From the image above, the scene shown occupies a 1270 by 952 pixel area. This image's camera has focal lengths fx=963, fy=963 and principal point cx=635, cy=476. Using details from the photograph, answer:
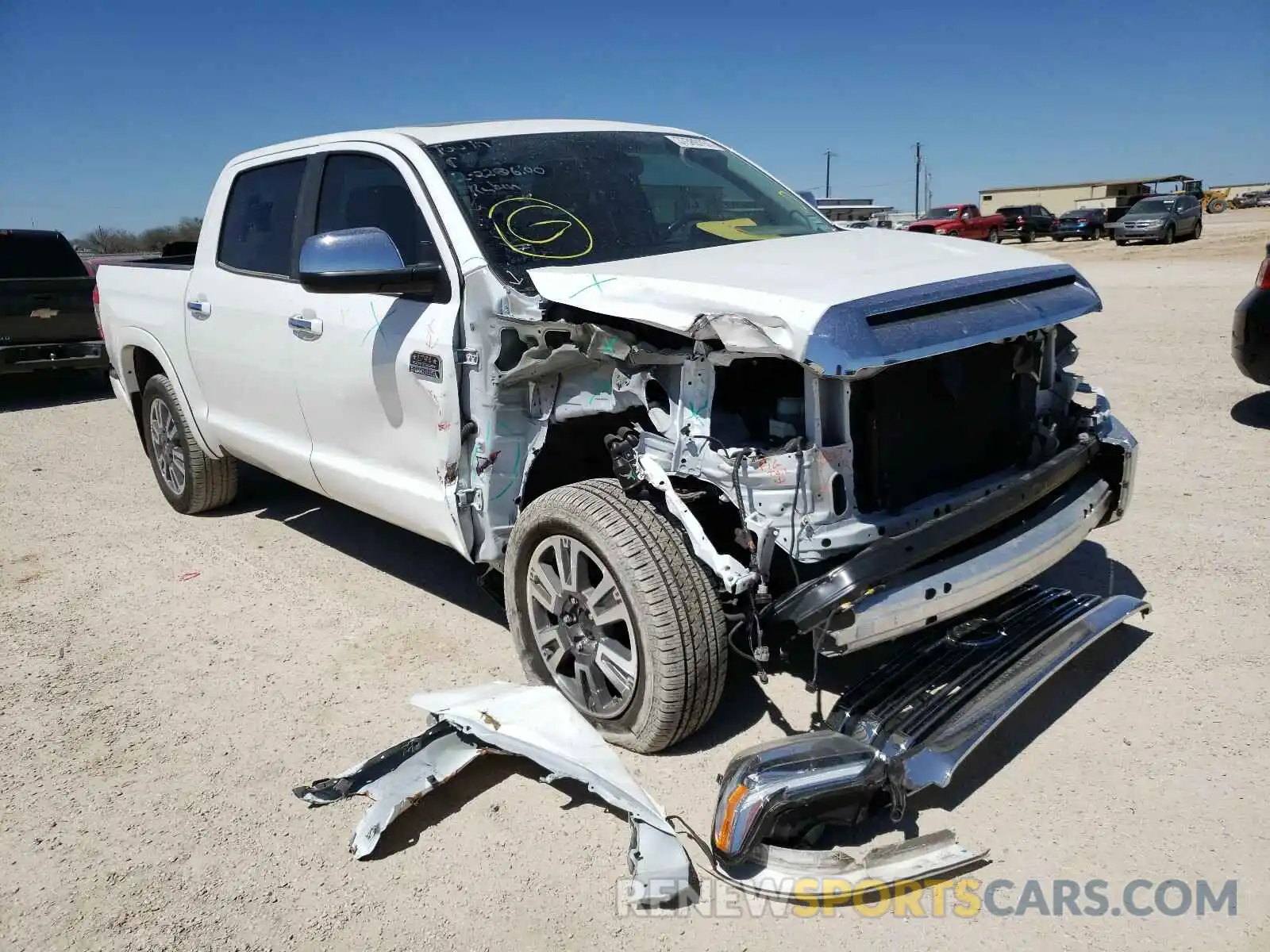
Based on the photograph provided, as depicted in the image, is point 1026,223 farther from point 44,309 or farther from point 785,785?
point 785,785

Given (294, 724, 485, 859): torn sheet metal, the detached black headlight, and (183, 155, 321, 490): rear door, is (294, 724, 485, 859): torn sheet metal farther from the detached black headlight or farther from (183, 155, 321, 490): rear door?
(183, 155, 321, 490): rear door

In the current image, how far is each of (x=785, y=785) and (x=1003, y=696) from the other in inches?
32.3

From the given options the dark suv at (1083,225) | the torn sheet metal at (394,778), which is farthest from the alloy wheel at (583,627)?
the dark suv at (1083,225)

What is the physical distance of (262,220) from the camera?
468 centimetres

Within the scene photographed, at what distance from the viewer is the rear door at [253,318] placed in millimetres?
4383

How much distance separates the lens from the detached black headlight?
8.21 ft

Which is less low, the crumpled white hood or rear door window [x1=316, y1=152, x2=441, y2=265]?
rear door window [x1=316, y1=152, x2=441, y2=265]

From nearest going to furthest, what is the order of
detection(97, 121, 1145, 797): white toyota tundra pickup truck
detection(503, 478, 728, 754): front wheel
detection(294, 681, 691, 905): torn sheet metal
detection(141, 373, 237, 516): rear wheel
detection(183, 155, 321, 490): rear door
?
detection(294, 681, 691, 905): torn sheet metal, detection(97, 121, 1145, 797): white toyota tundra pickup truck, detection(503, 478, 728, 754): front wheel, detection(183, 155, 321, 490): rear door, detection(141, 373, 237, 516): rear wheel

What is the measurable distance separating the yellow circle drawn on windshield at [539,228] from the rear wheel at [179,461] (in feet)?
9.42

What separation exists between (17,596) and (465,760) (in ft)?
10.3

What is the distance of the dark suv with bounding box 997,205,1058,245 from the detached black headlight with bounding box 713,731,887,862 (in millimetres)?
37340

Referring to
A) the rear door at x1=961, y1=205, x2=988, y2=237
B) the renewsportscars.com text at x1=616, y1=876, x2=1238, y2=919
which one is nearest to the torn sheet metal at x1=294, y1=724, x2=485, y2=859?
the renewsportscars.com text at x1=616, y1=876, x2=1238, y2=919

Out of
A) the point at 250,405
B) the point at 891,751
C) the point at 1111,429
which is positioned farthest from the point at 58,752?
the point at 1111,429

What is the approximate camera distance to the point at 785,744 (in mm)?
2711
